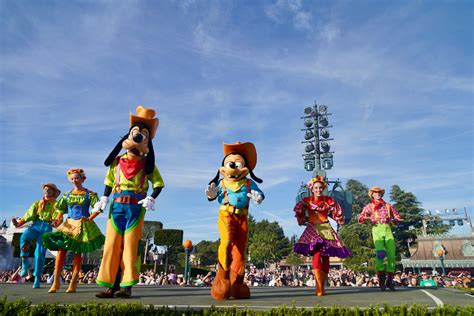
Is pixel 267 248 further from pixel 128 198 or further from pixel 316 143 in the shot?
pixel 128 198

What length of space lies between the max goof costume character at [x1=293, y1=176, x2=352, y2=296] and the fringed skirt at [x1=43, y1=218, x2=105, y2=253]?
155 inches

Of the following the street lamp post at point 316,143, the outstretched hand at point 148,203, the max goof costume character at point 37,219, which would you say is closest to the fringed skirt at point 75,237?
the outstretched hand at point 148,203

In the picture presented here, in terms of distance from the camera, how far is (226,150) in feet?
21.4

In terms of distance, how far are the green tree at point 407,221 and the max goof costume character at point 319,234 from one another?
32.0 m

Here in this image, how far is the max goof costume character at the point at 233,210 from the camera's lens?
537 centimetres

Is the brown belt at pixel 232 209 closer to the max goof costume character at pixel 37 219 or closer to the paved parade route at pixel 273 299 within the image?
the paved parade route at pixel 273 299

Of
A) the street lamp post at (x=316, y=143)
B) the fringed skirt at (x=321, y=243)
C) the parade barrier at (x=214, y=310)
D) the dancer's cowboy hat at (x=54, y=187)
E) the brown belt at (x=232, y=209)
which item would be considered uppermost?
the street lamp post at (x=316, y=143)

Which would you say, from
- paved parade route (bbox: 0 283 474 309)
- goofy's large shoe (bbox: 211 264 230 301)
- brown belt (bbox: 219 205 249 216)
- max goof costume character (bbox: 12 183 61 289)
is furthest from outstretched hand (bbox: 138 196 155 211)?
max goof costume character (bbox: 12 183 61 289)

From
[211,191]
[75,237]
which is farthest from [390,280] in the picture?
[75,237]

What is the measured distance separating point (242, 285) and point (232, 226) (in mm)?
960

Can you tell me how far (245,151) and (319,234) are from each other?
83.2 inches

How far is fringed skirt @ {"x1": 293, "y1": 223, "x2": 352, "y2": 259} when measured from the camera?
619cm

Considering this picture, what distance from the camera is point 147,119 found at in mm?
6160

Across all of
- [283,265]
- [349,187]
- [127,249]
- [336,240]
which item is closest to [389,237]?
[336,240]
